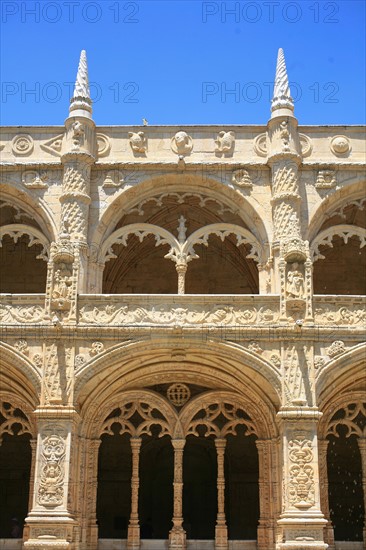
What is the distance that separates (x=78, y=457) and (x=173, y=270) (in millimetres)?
6901

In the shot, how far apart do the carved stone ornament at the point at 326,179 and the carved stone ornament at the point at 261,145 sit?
1.25 m

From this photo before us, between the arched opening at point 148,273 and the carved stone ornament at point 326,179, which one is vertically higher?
the carved stone ornament at point 326,179

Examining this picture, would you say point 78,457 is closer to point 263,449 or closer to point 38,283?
point 263,449

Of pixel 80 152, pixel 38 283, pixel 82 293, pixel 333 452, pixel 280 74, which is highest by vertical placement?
pixel 280 74

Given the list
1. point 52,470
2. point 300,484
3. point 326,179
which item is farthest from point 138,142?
point 300,484

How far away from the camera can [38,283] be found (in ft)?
68.0

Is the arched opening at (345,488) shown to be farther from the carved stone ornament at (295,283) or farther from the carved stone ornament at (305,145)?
the carved stone ornament at (305,145)

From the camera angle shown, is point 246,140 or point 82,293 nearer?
point 82,293

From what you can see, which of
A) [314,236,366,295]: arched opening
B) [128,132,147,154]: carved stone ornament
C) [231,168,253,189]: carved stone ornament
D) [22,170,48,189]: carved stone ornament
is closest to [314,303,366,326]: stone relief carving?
[231,168,253,189]: carved stone ornament

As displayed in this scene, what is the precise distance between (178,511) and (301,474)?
9.44 ft

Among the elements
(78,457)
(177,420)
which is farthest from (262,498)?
(78,457)

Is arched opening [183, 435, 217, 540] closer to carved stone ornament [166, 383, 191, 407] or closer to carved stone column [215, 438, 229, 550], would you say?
carved stone column [215, 438, 229, 550]

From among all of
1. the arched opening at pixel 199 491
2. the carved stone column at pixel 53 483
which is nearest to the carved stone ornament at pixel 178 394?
the carved stone column at pixel 53 483

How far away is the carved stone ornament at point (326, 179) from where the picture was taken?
16.9m
